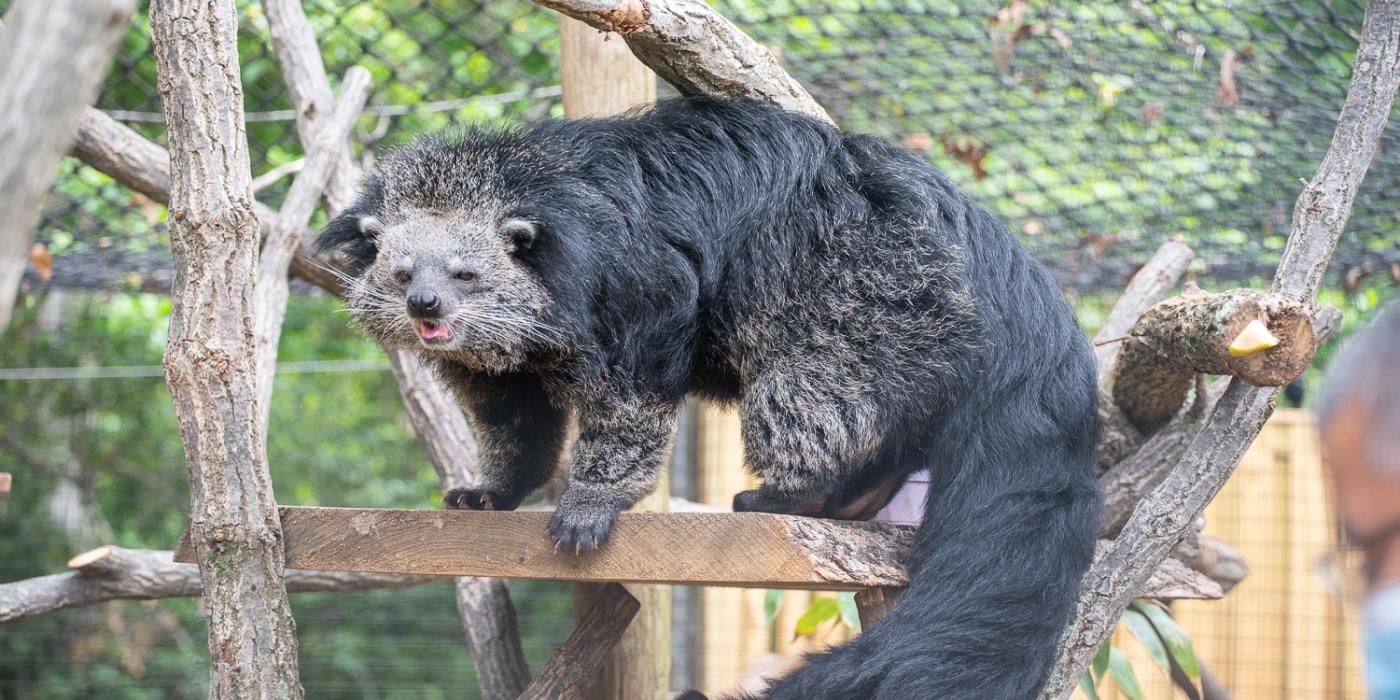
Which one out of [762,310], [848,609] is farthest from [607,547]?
[848,609]

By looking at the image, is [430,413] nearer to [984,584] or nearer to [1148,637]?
[984,584]

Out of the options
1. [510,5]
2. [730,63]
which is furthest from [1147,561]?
[510,5]

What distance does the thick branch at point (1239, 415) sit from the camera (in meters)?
2.03

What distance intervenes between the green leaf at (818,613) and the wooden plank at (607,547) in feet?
4.49

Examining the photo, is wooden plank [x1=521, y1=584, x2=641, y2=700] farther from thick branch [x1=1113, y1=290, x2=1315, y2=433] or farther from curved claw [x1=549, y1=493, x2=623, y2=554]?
thick branch [x1=1113, y1=290, x2=1315, y2=433]

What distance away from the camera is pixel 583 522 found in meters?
2.14

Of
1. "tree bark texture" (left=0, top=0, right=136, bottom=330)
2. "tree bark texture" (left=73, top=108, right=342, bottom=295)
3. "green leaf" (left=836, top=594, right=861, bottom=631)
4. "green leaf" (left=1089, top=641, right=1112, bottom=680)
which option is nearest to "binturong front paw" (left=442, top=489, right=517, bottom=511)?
"tree bark texture" (left=73, top=108, right=342, bottom=295)

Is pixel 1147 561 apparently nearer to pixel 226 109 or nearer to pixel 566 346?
pixel 566 346

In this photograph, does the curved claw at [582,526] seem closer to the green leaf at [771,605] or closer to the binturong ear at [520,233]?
the binturong ear at [520,233]

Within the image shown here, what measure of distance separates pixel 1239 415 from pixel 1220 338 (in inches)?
6.1

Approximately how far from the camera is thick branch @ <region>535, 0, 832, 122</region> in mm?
2334

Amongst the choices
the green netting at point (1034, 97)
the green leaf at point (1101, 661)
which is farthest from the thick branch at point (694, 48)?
the green leaf at point (1101, 661)

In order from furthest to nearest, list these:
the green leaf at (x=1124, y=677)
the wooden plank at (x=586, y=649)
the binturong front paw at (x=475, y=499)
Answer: the green leaf at (x=1124, y=677)
the wooden plank at (x=586, y=649)
the binturong front paw at (x=475, y=499)

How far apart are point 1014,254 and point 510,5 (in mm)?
2736
